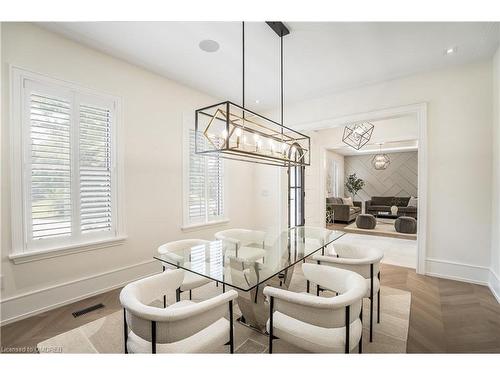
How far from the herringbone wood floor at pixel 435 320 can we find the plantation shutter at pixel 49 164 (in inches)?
31.7

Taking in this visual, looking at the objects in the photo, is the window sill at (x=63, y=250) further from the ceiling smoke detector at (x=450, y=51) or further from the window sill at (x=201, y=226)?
the ceiling smoke detector at (x=450, y=51)

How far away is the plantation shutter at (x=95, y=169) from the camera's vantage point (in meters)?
2.62

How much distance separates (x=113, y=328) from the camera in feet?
6.76

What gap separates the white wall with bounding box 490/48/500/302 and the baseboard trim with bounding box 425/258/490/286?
0.15 metres

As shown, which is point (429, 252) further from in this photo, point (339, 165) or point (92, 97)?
point (339, 165)

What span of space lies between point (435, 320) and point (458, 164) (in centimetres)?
210

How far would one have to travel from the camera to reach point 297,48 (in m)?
2.71

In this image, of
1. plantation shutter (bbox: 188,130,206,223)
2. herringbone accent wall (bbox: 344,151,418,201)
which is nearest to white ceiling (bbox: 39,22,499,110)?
plantation shutter (bbox: 188,130,206,223)

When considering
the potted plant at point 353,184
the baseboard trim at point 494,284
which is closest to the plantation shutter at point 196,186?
the baseboard trim at point 494,284

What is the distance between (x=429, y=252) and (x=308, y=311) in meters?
3.02

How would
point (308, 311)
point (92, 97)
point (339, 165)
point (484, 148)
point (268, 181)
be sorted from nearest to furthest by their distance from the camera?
point (308, 311), point (92, 97), point (484, 148), point (268, 181), point (339, 165)

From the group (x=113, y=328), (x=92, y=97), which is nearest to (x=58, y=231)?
(x=113, y=328)

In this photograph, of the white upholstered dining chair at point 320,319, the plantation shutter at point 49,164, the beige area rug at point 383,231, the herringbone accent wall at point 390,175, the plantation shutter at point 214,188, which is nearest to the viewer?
the white upholstered dining chair at point 320,319

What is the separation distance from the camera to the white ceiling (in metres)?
2.36
